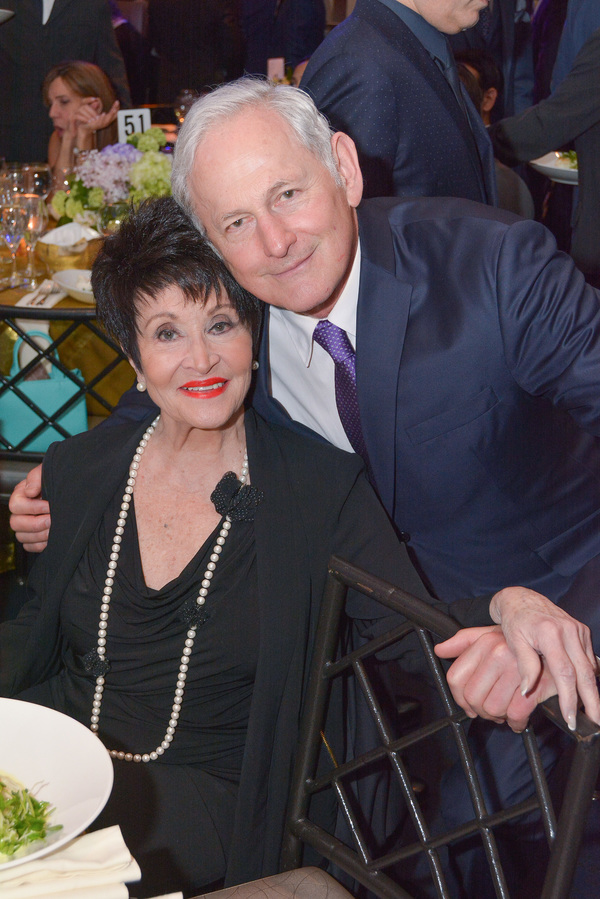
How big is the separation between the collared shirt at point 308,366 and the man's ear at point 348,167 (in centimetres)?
10

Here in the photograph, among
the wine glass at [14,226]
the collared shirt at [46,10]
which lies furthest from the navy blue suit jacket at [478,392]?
the collared shirt at [46,10]

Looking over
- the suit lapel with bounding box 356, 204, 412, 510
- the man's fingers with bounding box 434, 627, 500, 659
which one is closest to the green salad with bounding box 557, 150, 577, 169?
the suit lapel with bounding box 356, 204, 412, 510

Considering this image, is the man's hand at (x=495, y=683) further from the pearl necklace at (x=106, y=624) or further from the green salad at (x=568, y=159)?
the green salad at (x=568, y=159)

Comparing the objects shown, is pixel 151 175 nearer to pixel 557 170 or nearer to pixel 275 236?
pixel 275 236

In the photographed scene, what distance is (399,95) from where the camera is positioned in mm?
2205

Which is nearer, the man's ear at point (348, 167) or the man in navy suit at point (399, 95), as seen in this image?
the man's ear at point (348, 167)

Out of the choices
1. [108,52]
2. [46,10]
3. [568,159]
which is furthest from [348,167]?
[46,10]

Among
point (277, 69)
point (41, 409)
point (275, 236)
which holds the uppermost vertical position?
point (275, 236)

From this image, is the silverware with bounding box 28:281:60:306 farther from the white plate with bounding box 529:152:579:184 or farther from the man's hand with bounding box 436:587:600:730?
the white plate with bounding box 529:152:579:184

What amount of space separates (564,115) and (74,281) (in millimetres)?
2040

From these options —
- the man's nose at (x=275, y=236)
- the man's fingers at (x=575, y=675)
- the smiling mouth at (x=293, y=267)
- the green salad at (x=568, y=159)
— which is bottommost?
the green salad at (x=568, y=159)

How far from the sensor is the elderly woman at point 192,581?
1.54 m

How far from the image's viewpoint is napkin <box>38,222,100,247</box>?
3359mm

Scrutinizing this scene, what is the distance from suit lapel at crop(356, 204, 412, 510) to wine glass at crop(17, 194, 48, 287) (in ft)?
6.26
